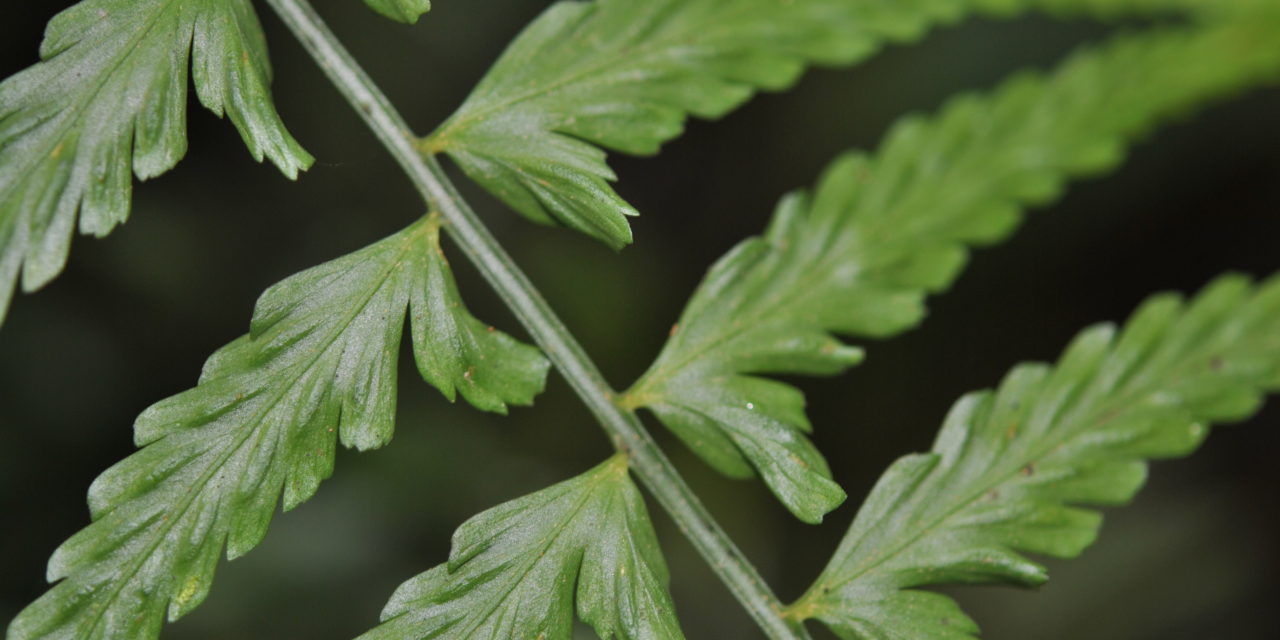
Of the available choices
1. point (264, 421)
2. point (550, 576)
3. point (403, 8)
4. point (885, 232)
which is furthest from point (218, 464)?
point (885, 232)

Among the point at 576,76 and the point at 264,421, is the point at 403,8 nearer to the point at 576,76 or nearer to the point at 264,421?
the point at 576,76

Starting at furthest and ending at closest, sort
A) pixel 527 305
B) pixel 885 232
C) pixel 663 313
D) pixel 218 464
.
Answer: pixel 663 313, pixel 885 232, pixel 527 305, pixel 218 464

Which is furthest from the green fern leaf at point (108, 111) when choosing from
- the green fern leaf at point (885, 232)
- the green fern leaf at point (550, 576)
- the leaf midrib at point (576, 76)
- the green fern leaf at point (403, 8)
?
the green fern leaf at point (885, 232)

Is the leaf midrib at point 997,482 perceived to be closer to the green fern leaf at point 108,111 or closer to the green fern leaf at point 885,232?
the green fern leaf at point 885,232

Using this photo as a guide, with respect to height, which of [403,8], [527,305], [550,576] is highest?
[403,8]

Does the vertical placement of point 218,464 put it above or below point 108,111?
below

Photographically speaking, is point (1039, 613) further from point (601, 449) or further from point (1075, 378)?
point (1075, 378)
